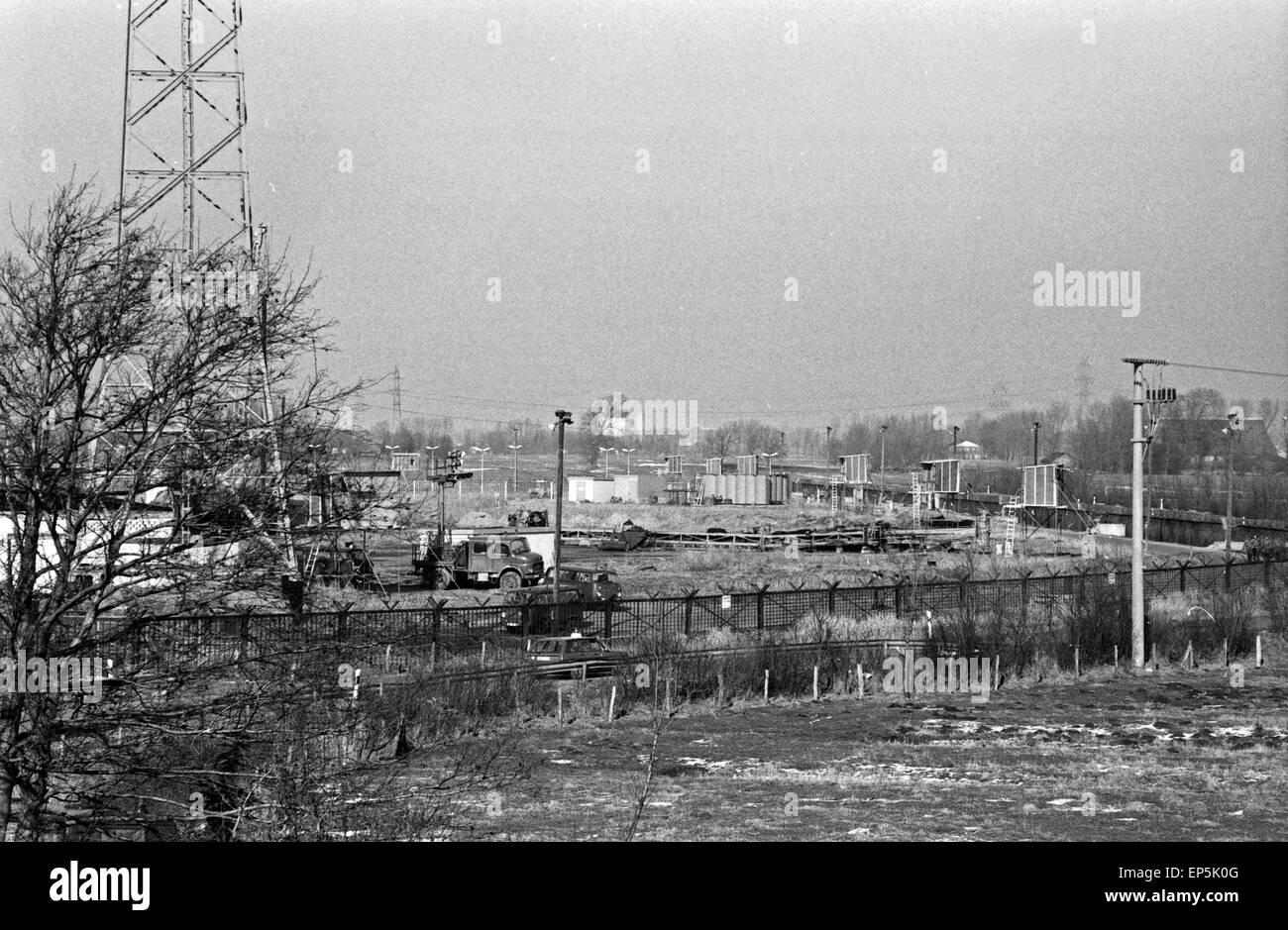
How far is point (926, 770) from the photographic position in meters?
19.0

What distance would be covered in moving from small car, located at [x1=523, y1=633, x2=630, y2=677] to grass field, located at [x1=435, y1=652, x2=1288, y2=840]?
1.29 metres

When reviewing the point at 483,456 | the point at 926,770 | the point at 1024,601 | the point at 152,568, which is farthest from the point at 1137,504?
the point at 483,456

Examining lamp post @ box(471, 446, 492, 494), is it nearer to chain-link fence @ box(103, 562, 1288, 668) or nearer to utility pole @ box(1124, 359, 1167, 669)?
chain-link fence @ box(103, 562, 1288, 668)

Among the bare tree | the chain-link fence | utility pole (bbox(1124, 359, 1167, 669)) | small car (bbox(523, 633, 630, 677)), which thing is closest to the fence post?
the chain-link fence

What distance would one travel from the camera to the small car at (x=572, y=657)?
83.2ft

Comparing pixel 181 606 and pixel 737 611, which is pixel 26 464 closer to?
pixel 181 606

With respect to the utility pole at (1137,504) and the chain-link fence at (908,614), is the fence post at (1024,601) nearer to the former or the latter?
the chain-link fence at (908,614)

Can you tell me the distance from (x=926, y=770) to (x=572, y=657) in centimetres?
942

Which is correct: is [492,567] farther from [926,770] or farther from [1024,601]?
[926,770]

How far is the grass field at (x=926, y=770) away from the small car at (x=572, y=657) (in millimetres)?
1293

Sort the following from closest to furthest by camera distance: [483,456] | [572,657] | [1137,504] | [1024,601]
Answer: [572,657]
[1137,504]
[1024,601]
[483,456]

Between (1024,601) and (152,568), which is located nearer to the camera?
(152,568)

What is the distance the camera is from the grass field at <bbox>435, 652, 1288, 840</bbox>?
48.5 ft

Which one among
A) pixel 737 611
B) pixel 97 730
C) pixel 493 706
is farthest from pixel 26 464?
pixel 737 611
